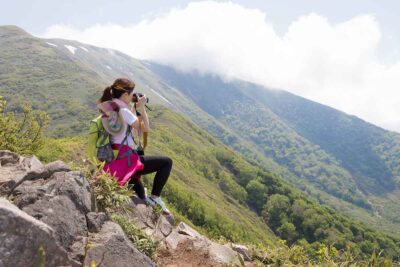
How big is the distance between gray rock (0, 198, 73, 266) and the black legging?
494cm

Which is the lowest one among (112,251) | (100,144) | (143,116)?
(112,251)

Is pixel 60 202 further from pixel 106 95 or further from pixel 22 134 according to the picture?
pixel 22 134

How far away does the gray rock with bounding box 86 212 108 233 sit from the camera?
7297 mm

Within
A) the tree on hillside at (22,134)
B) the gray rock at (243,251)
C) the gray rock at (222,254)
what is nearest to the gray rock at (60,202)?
the gray rock at (222,254)

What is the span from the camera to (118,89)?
9727 mm

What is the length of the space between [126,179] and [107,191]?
103 centimetres

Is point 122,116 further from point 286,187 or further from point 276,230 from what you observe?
point 286,187

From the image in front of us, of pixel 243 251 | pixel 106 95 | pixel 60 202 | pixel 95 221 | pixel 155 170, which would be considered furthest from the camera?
pixel 243 251

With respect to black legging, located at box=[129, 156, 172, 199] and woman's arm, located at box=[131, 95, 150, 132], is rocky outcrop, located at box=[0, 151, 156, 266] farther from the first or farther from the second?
woman's arm, located at box=[131, 95, 150, 132]

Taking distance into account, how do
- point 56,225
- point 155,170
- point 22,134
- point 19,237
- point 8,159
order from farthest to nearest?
point 22,134 → point 155,170 → point 8,159 → point 56,225 → point 19,237

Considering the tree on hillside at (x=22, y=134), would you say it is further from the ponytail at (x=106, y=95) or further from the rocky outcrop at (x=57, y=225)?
the rocky outcrop at (x=57, y=225)

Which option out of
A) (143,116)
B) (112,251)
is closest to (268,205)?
(143,116)

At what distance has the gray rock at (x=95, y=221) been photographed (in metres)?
7.30

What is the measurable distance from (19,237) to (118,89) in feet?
16.3
